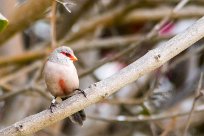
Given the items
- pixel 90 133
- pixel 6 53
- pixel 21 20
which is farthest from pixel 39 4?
pixel 90 133

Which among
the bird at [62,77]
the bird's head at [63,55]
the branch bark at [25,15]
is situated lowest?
the bird at [62,77]

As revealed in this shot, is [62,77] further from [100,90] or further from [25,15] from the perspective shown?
[25,15]

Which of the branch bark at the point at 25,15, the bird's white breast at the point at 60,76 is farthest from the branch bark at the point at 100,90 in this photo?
the branch bark at the point at 25,15

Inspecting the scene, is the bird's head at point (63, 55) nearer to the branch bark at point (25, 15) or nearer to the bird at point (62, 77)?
the bird at point (62, 77)

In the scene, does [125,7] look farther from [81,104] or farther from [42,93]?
[81,104]

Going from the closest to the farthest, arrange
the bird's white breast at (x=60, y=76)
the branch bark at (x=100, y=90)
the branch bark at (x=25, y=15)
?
the branch bark at (x=100, y=90)
the bird's white breast at (x=60, y=76)
the branch bark at (x=25, y=15)

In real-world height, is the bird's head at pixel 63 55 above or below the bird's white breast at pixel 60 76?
above

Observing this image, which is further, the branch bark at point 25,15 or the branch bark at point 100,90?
the branch bark at point 25,15

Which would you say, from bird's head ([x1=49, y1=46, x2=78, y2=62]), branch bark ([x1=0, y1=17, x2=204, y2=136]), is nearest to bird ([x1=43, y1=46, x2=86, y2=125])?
bird's head ([x1=49, y1=46, x2=78, y2=62])

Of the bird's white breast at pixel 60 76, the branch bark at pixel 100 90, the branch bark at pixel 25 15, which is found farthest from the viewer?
the branch bark at pixel 25 15
